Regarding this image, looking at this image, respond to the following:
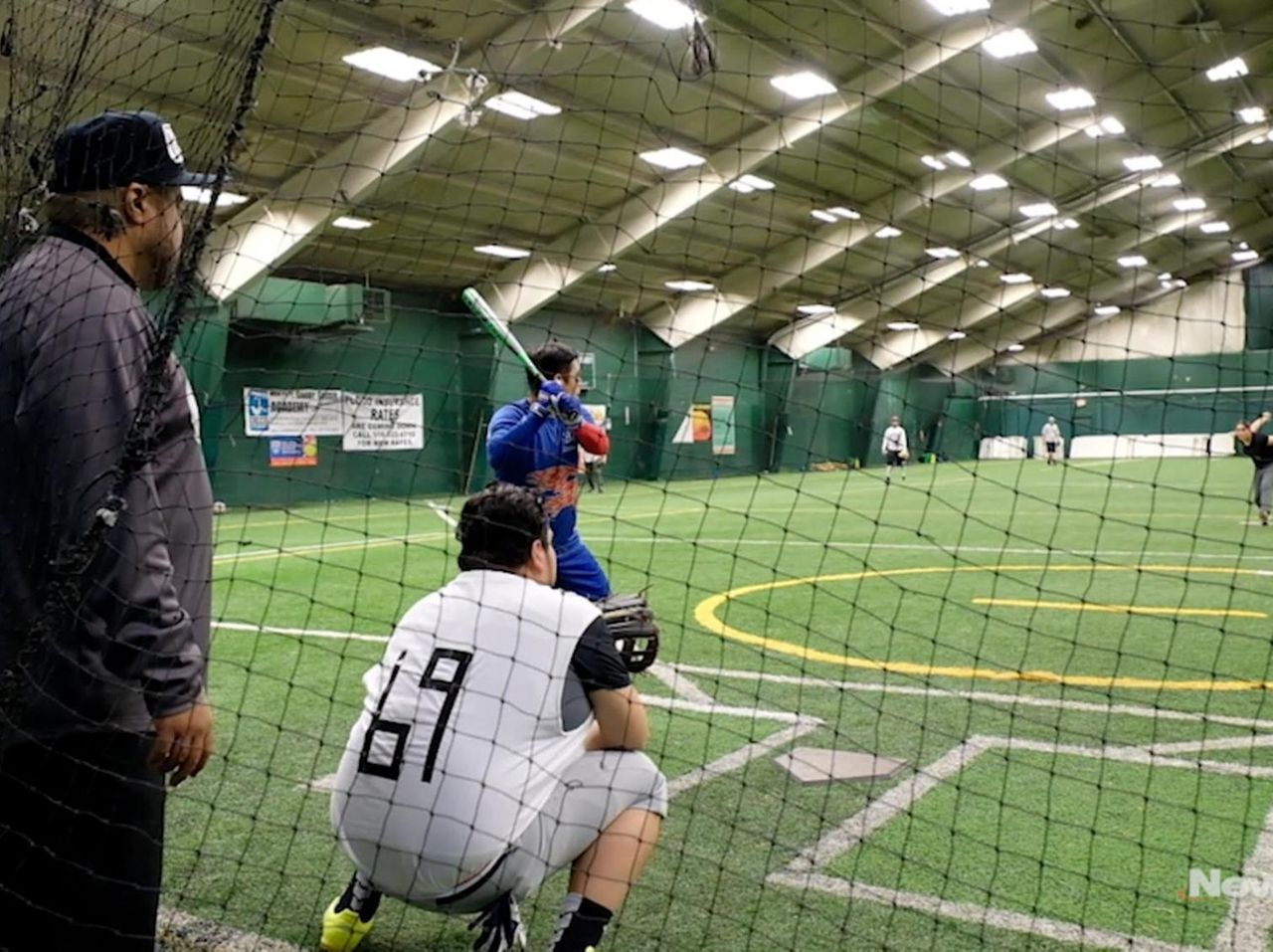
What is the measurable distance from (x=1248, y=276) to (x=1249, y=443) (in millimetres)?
24124

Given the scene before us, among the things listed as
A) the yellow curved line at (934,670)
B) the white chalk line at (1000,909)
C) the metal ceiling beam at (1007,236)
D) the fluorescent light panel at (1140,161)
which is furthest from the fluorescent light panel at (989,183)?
the white chalk line at (1000,909)

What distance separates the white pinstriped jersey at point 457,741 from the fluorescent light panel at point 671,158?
13920 millimetres

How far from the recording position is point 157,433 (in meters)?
1.87

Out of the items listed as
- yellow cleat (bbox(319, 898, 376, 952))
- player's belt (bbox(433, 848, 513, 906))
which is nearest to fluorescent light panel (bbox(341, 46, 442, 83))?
yellow cleat (bbox(319, 898, 376, 952))

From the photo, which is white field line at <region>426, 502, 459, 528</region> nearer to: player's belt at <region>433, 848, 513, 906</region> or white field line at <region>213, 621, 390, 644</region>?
white field line at <region>213, 621, 390, 644</region>

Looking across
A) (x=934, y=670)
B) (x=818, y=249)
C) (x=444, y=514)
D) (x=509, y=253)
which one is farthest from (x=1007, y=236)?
(x=934, y=670)

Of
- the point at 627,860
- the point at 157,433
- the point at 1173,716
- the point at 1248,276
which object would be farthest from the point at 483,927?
the point at 1248,276

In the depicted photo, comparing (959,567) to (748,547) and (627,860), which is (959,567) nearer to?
(748,547)

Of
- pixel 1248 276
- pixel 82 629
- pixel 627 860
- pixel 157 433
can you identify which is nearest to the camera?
pixel 82 629

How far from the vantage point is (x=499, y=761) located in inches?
87.1

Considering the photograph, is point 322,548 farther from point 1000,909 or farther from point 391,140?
point 1000,909

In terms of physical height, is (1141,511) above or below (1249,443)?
below

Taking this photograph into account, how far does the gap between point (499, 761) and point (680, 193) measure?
15250mm

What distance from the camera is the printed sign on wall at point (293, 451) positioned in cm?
1867
